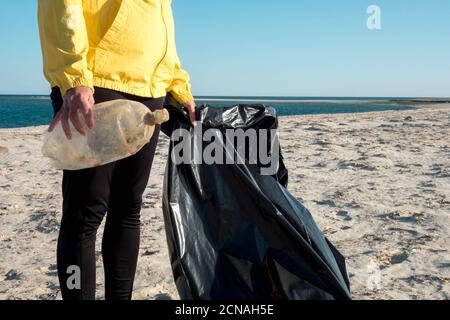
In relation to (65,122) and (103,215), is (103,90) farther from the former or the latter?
(103,215)

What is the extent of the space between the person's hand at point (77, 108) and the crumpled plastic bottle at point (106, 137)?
33 mm

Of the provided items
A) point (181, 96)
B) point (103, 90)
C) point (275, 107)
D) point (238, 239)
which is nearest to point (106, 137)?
point (103, 90)

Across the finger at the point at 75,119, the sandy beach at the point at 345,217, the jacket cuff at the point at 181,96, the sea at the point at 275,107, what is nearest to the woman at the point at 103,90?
the finger at the point at 75,119

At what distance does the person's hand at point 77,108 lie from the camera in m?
1.57

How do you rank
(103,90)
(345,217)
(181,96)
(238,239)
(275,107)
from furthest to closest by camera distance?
(275,107) < (345,217) < (181,96) < (238,239) < (103,90)

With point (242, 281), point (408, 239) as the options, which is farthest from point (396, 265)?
point (242, 281)

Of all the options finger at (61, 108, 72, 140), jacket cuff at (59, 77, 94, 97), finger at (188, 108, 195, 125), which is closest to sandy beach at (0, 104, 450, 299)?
finger at (188, 108, 195, 125)

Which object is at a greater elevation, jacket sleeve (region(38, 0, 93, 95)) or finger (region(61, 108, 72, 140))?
jacket sleeve (region(38, 0, 93, 95))

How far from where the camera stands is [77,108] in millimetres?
1587

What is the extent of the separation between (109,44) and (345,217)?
2337 millimetres

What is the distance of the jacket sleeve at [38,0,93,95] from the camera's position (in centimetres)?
157

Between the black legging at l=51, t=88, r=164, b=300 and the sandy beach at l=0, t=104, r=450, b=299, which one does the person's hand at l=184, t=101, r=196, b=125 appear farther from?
the sandy beach at l=0, t=104, r=450, b=299

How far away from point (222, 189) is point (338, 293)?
1.93 feet
